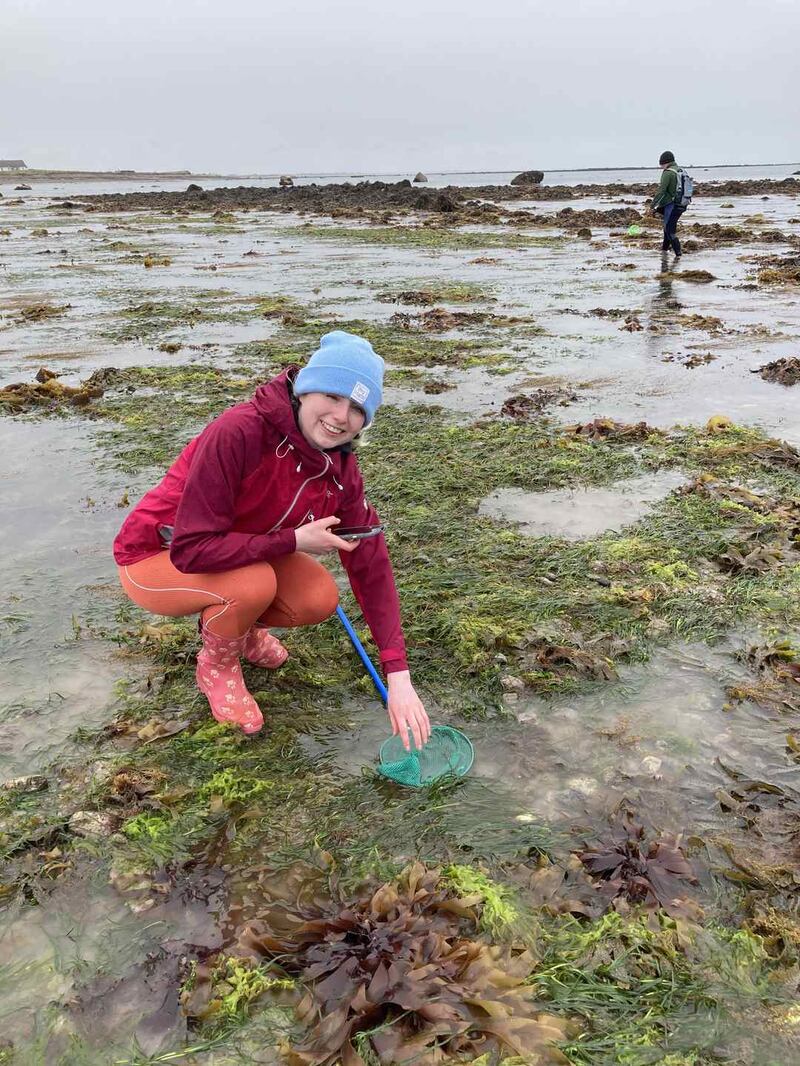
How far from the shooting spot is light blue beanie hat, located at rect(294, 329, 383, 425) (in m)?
2.50

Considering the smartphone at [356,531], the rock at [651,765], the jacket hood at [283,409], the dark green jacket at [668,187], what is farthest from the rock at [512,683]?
the dark green jacket at [668,187]

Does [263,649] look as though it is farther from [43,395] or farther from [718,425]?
[43,395]

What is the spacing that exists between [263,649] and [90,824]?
3.52 ft

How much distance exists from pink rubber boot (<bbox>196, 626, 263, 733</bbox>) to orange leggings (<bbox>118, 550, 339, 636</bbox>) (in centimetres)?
10

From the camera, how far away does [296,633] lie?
12.4 feet

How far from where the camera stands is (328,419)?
102 inches

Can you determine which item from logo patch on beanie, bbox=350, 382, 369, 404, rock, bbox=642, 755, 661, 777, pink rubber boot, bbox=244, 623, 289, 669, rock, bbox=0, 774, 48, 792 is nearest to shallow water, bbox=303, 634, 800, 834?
rock, bbox=642, 755, 661, 777

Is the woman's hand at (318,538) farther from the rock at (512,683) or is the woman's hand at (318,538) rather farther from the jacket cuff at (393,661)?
the rock at (512,683)

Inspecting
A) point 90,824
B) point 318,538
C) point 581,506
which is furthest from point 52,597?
point 581,506

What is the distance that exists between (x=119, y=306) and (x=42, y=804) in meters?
11.6

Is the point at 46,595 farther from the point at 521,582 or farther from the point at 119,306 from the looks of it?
the point at 119,306

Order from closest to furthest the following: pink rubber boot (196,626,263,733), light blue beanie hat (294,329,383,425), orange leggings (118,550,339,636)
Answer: light blue beanie hat (294,329,383,425) → orange leggings (118,550,339,636) → pink rubber boot (196,626,263,733)

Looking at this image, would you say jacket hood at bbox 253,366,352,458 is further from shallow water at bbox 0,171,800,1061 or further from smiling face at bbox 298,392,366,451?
shallow water at bbox 0,171,800,1061

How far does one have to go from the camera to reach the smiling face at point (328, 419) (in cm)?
257
